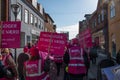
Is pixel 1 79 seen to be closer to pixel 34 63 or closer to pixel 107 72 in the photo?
pixel 34 63

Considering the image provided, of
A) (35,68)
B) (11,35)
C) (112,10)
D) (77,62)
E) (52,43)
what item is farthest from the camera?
(112,10)

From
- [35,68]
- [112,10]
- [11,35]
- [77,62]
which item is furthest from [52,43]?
[112,10]

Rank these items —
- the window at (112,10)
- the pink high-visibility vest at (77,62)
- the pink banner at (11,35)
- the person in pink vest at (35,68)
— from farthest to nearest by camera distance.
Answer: the window at (112,10), the pink high-visibility vest at (77,62), the pink banner at (11,35), the person in pink vest at (35,68)

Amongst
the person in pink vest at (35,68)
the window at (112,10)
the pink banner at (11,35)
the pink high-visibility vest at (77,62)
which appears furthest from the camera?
the window at (112,10)

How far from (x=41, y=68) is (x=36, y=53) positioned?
1.22 ft

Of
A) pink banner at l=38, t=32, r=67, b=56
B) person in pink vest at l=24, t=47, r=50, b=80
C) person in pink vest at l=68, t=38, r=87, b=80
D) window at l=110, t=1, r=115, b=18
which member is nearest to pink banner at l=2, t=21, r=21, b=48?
pink banner at l=38, t=32, r=67, b=56

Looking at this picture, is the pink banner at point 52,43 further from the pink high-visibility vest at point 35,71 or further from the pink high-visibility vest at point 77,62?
the pink high-visibility vest at point 35,71

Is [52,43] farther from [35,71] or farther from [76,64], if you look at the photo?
[35,71]

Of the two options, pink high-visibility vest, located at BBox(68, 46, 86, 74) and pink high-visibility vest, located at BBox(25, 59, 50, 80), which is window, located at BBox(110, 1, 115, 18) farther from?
pink high-visibility vest, located at BBox(25, 59, 50, 80)

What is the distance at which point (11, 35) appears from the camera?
8.92 m

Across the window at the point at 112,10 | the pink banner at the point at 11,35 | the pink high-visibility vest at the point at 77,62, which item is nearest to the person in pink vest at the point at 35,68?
the pink banner at the point at 11,35

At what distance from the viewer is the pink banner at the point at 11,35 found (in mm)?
8805

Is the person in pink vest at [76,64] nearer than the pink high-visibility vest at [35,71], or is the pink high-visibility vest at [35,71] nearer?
the pink high-visibility vest at [35,71]

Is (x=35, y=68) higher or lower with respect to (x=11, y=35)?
lower
